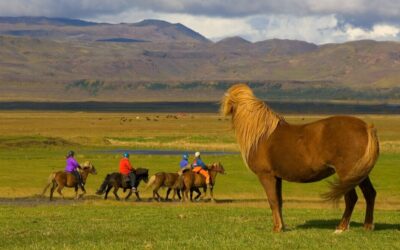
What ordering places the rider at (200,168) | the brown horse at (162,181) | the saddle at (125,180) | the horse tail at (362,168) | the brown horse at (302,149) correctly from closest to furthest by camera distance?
1. the horse tail at (362,168)
2. the brown horse at (302,149)
3. the brown horse at (162,181)
4. the saddle at (125,180)
5. the rider at (200,168)

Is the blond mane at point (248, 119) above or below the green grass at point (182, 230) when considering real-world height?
above

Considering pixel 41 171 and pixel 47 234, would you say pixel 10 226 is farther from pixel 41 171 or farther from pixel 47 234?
pixel 41 171

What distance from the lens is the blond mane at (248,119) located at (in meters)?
14.9

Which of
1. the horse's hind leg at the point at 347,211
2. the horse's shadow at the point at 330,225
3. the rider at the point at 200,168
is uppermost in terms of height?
the horse's hind leg at the point at 347,211

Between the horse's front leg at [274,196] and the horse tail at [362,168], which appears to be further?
the horse's front leg at [274,196]

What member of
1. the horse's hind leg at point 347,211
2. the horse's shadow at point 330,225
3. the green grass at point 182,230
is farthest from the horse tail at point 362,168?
the horse's shadow at point 330,225

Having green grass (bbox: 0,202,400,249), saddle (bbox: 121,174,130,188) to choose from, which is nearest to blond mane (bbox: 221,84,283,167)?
green grass (bbox: 0,202,400,249)

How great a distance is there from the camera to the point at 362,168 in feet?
45.5

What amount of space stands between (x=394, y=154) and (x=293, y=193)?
2749 centimetres

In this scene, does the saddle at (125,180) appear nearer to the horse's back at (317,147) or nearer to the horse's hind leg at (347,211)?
the horse's back at (317,147)

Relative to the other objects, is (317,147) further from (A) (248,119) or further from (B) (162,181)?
(B) (162,181)

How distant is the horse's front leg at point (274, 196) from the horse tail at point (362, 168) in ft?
3.68

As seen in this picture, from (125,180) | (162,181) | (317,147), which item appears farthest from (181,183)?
(317,147)

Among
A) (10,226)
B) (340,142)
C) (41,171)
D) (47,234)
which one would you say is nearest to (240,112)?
(340,142)
